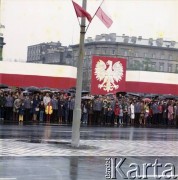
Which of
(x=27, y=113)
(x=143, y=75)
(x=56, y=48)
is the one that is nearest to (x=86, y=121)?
(x=27, y=113)

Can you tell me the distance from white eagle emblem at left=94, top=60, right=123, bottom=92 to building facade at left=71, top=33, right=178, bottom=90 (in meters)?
25.0

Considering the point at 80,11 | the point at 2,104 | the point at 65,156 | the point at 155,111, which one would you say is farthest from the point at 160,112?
the point at 65,156

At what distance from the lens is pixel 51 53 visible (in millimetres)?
59000

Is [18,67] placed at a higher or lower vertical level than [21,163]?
higher

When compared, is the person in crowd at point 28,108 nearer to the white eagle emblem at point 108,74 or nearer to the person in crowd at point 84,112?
the person in crowd at point 84,112

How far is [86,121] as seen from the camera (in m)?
30.4

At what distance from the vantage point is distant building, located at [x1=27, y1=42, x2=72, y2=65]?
53912 millimetres

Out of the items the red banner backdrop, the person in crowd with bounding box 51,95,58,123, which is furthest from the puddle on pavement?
the red banner backdrop

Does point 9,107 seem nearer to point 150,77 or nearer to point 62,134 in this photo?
point 62,134

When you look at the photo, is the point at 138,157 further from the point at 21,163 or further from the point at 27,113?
the point at 27,113

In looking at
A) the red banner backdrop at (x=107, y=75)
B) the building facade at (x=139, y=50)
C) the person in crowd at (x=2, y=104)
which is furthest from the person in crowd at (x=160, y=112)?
the building facade at (x=139, y=50)

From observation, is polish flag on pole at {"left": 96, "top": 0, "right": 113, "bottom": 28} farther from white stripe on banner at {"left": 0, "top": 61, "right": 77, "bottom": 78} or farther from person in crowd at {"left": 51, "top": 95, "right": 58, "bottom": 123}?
white stripe on banner at {"left": 0, "top": 61, "right": 77, "bottom": 78}

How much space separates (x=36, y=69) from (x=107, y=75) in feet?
24.0

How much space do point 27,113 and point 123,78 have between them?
62.6 feet
